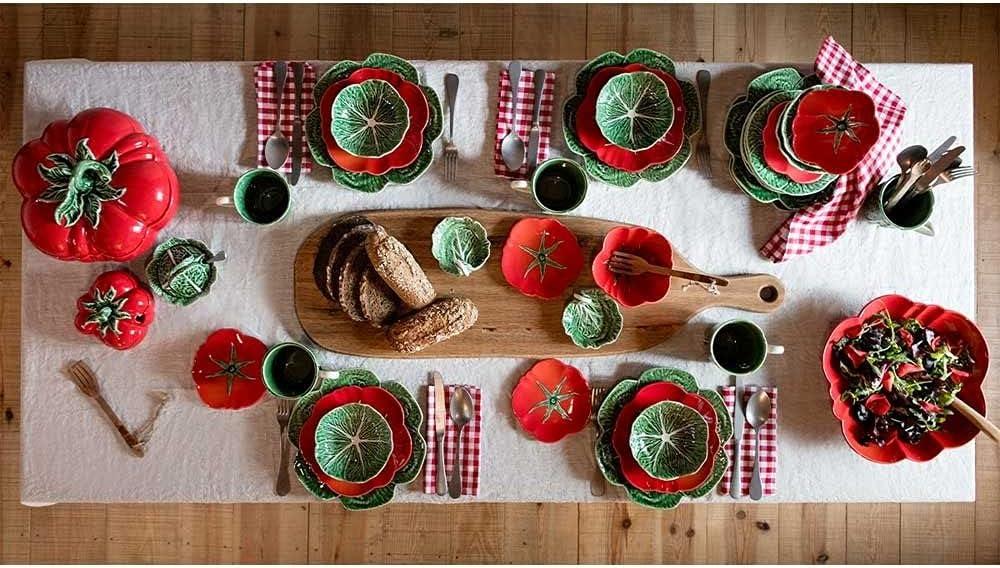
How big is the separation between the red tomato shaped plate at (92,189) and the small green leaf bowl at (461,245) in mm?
602

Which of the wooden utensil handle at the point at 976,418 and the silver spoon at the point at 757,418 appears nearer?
the wooden utensil handle at the point at 976,418

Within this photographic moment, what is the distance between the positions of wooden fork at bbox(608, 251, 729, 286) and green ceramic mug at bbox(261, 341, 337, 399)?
0.71 m

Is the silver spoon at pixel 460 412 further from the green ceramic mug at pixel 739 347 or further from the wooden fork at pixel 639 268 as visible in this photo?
the green ceramic mug at pixel 739 347

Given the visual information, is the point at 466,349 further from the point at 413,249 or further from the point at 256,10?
the point at 256,10

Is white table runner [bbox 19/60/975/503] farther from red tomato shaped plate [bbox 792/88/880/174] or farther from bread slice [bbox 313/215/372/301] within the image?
red tomato shaped plate [bbox 792/88/880/174]

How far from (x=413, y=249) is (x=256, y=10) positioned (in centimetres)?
124

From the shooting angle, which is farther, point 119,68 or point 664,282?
point 119,68

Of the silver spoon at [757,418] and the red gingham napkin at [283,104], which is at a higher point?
the red gingham napkin at [283,104]

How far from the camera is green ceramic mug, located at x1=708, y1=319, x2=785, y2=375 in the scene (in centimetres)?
165

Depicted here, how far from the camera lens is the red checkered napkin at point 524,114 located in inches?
67.1

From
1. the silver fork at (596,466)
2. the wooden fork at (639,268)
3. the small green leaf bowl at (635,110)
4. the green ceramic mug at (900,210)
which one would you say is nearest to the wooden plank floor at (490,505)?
the silver fork at (596,466)

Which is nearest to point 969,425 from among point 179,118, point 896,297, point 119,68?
point 896,297

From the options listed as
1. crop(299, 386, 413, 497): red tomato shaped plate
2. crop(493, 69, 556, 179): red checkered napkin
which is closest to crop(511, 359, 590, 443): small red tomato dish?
crop(299, 386, 413, 497): red tomato shaped plate

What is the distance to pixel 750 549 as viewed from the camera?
2373 millimetres
